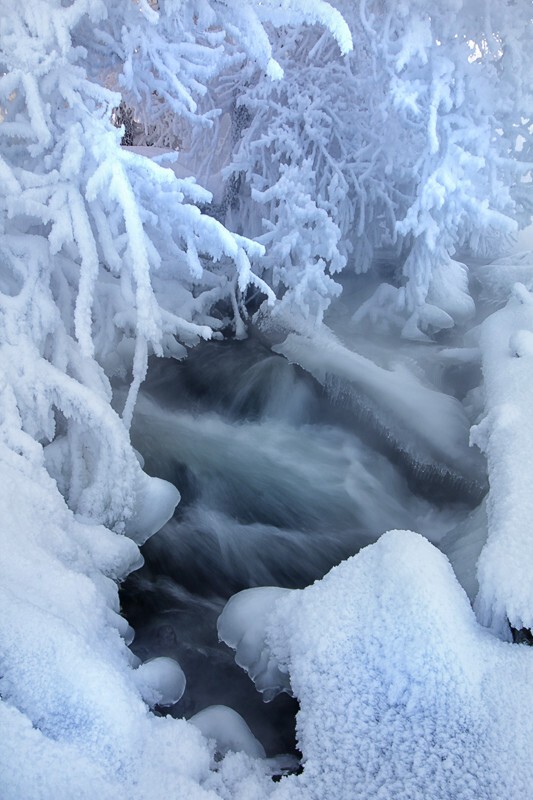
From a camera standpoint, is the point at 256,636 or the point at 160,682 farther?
the point at 256,636

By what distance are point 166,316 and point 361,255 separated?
5.51 m

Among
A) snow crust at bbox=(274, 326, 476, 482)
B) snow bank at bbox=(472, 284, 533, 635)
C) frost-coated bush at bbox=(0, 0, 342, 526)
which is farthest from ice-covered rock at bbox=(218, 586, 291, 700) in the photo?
snow crust at bbox=(274, 326, 476, 482)

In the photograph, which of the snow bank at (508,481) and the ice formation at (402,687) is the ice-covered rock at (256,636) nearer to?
the ice formation at (402,687)

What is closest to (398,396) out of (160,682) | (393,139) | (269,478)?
(269,478)

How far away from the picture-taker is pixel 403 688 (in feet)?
7.77

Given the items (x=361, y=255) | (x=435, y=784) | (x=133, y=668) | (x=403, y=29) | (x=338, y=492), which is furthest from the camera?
(x=361, y=255)

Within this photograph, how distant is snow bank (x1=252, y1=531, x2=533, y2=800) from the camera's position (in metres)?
2.17

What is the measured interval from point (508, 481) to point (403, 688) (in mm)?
1521

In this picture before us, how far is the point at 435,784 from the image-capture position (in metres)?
2.13

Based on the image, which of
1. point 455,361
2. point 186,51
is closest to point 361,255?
point 455,361

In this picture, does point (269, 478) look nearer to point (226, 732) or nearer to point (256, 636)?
point (256, 636)

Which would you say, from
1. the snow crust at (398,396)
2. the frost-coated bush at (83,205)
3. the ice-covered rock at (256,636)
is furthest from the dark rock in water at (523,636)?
the snow crust at (398,396)

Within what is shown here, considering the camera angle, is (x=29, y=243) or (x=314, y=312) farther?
(x=314, y=312)

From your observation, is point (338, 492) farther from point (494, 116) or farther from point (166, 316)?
point (494, 116)
